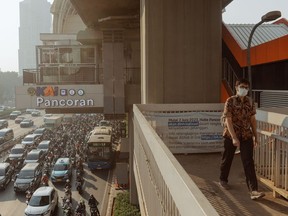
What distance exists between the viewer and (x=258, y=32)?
803 inches

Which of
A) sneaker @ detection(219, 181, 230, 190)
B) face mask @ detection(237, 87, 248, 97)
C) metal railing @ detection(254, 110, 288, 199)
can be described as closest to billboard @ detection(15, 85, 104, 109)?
metal railing @ detection(254, 110, 288, 199)

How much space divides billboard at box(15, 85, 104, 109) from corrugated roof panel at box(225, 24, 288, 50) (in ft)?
29.1

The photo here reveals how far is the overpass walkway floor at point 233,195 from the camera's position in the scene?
473 cm

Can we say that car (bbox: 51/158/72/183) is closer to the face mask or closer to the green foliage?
the green foliage

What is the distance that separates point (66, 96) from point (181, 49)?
12.1 m

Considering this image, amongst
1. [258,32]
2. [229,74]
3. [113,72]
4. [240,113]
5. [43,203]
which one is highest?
[258,32]

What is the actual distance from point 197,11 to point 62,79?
51.8ft

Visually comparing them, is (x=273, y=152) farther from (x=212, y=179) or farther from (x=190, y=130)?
(x=190, y=130)

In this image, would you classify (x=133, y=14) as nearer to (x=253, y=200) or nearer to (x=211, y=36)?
(x=211, y=36)

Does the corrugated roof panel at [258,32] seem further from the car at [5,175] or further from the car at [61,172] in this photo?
the car at [5,175]

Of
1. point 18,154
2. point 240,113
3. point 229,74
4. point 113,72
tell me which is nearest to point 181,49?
point 229,74

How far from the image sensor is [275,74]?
14000mm

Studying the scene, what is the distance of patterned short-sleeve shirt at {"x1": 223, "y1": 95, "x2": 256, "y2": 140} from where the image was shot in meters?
5.42

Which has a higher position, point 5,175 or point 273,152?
point 273,152
